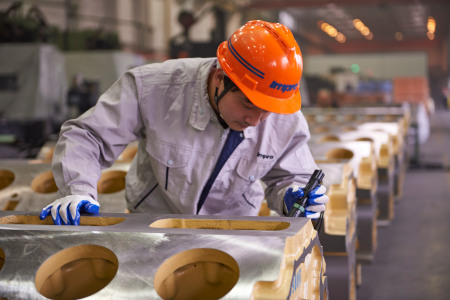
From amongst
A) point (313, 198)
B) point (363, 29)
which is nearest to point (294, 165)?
point (313, 198)

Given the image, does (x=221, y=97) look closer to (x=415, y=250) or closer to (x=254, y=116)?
(x=254, y=116)

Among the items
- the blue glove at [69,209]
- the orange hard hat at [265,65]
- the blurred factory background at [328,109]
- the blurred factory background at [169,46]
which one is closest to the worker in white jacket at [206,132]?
the orange hard hat at [265,65]

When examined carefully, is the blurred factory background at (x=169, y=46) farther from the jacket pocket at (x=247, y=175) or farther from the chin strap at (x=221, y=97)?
the chin strap at (x=221, y=97)

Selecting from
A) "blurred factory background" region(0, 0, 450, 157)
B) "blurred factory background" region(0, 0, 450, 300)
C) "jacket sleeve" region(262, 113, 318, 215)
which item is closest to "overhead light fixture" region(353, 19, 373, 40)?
"blurred factory background" region(0, 0, 450, 157)

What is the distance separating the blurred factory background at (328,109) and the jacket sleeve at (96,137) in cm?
84

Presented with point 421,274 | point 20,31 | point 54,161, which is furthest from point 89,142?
point 20,31

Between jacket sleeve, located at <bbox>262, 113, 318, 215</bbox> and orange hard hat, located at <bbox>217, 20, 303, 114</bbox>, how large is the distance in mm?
348

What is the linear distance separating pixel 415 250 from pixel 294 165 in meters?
3.31

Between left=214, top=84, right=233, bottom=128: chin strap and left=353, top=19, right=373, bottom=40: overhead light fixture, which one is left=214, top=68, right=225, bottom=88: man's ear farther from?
left=353, top=19, right=373, bottom=40: overhead light fixture

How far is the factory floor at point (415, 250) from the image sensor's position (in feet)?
14.5

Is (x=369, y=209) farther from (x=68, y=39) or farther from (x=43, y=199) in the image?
(x=68, y=39)

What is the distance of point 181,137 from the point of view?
257 cm

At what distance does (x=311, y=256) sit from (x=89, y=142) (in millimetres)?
1081

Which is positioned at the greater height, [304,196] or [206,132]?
[206,132]
